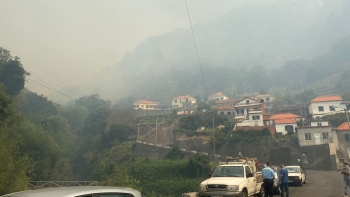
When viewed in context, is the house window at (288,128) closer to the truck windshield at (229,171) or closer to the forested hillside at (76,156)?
the forested hillside at (76,156)

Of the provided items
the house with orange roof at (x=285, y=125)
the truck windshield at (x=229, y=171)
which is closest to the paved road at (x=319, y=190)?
the truck windshield at (x=229, y=171)

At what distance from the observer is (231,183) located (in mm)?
10023

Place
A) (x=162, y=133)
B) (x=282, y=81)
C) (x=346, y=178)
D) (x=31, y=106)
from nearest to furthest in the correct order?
(x=346, y=178) < (x=162, y=133) < (x=31, y=106) < (x=282, y=81)

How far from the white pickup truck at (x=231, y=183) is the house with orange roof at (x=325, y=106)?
59.0m

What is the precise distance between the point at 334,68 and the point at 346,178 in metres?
147

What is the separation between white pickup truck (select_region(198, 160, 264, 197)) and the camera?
32.5 ft

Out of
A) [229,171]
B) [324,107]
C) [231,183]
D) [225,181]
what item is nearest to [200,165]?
[229,171]

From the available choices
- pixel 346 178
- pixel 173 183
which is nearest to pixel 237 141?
pixel 173 183

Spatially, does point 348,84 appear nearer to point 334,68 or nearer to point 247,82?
point 334,68

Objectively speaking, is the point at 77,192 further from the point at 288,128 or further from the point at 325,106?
the point at 325,106

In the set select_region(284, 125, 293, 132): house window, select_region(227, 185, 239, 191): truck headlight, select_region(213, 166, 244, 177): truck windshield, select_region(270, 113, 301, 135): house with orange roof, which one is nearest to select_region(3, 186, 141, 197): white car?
select_region(227, 185, 239, 191): truck headlight

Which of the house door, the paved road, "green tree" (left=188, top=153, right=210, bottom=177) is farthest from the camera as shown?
the house door

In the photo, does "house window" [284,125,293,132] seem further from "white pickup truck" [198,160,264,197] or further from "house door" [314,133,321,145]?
"white pickup truck" [198,160,264,197]

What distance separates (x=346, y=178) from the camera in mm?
12203
